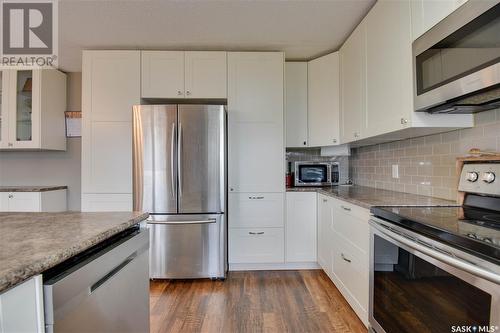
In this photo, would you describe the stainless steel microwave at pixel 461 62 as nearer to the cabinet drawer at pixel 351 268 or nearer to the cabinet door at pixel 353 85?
the cabinet door at pixel 353 85

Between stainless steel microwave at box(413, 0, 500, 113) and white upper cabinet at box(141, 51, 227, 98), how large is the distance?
1.87 m

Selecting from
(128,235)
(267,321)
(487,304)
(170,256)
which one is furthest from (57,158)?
(487,304)

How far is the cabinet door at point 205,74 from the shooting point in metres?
2.87

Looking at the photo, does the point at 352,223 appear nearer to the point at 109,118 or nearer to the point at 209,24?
the point at 209,24

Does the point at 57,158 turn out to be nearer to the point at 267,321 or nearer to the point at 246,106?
the point at 246,106

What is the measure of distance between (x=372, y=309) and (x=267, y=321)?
751 millimetres

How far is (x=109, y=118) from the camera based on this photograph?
285 cm

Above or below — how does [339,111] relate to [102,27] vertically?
below

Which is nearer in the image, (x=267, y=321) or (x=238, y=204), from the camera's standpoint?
(x=267, y=321)

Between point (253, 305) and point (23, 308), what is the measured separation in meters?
1.81

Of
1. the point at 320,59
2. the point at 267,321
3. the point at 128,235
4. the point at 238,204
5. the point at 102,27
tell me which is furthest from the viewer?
the point at 320,59

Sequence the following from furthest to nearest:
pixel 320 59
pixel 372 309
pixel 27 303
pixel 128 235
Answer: pixel 320 59, pixel 372 309, pixel 128 235, pixel 27 303

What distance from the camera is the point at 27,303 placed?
0.64 metres

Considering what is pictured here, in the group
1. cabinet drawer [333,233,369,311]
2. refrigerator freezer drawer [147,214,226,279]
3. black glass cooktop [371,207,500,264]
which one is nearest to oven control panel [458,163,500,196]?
black glass cooktop [371,207,500,264]
